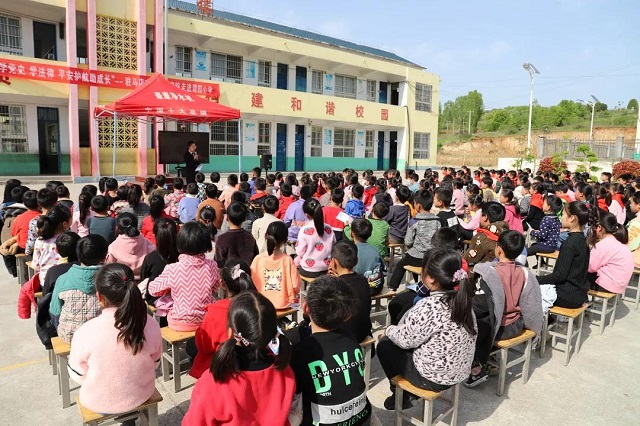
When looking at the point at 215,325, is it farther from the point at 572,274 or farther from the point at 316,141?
the point at 316,141

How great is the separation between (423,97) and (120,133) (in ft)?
53.7

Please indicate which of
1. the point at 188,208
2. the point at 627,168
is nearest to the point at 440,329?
the point at 188,208

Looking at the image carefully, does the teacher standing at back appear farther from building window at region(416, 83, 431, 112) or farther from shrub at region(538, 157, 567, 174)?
building window at region(416, 83, 431, 112)

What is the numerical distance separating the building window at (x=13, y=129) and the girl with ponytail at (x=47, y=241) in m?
13.1

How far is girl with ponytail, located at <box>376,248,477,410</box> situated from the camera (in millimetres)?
2488

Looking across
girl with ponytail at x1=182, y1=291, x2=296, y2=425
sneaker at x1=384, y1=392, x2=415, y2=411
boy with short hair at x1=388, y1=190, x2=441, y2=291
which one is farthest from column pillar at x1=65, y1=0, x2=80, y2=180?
girl with ponytail at x1=182, y1=291, x2=296, y2=425

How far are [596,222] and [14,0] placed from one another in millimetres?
15345

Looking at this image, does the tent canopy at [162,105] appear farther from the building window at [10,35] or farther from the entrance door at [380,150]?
the entrance door at [380,150]

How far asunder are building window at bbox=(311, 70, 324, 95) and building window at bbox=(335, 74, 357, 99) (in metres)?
1.09

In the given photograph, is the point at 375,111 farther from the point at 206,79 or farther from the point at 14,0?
the point at 14,0

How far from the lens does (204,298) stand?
3094 millimetres

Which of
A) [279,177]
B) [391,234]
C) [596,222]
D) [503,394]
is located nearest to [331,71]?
[279,177]

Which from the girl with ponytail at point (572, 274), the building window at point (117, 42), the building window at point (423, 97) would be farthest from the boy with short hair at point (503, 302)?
the building window at point (423, 97)

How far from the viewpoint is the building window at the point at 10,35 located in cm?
1359
